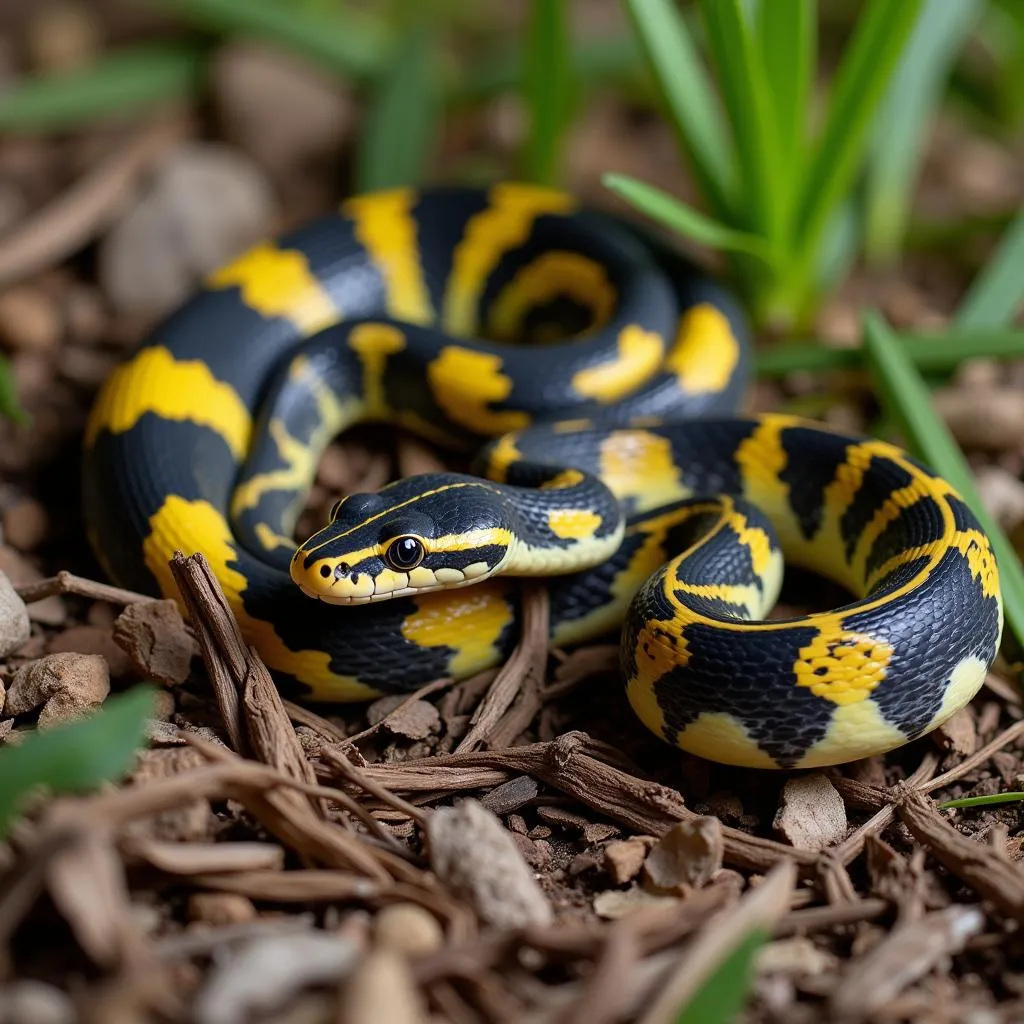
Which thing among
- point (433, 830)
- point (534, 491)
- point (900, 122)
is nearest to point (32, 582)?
point (534, 491)

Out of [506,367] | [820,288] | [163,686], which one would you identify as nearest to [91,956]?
[163,686]

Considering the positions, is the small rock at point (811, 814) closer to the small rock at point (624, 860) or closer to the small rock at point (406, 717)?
the small rock at point (624, 860)

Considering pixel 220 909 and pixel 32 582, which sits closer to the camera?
pixel 220 909

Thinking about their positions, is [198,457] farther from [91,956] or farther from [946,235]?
[946,235]

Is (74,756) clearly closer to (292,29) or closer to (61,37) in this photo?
(292,29)

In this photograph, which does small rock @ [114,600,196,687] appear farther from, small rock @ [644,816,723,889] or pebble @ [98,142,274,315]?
pebble @ [98,142,274,315]
